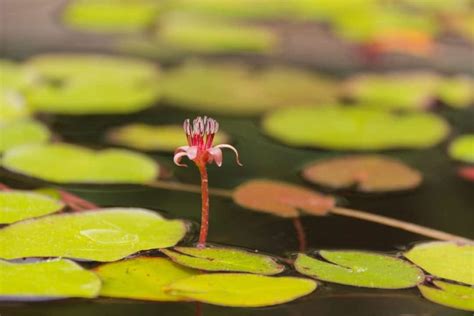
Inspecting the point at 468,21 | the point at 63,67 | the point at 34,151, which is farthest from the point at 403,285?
the point at 468,21

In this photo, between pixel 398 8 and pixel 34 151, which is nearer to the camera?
pixel 34 151

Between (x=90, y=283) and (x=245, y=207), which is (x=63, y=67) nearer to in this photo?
(x=245, y=207)

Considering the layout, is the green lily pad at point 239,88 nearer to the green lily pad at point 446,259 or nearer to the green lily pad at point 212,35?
the green lily pad at point 212,35

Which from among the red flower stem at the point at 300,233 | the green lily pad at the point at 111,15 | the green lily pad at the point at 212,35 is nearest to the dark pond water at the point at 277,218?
the red flower stem at the point at 300,233

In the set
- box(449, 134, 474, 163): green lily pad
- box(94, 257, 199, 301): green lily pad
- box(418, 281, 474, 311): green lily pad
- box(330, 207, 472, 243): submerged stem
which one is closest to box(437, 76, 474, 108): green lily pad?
box(449, 134, 474, 163): green lily pad

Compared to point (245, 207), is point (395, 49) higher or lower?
higher

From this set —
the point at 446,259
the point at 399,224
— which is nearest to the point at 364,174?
the point at 399,224
